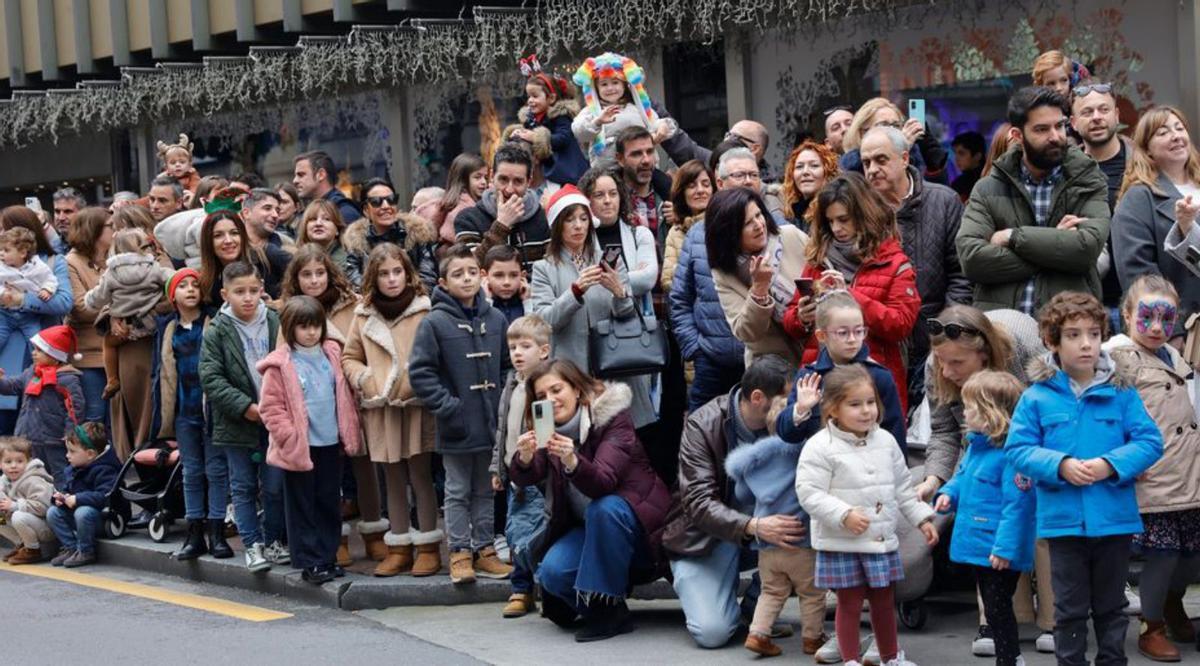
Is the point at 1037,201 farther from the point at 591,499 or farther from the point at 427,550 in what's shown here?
the point at 427,550

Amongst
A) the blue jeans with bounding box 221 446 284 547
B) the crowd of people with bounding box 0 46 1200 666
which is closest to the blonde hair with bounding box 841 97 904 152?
the crowd of people with bounding box 0 46 1200 666

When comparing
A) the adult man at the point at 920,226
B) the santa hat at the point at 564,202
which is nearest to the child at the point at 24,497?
the santa hat at the point at 564,202

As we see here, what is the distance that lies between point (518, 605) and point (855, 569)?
7.55 feet

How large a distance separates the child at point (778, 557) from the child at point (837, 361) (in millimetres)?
165

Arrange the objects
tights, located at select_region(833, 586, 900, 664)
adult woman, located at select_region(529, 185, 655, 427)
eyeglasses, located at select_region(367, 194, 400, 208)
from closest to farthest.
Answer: tights, located at select_region(833, 586, 900, 664)
adult woman, located at select_region(529, 185, 655, 427)
eyeglasses, located at select_region(367, 194, 400, 208)

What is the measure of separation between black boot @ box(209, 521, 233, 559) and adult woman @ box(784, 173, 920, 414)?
4.01 meters

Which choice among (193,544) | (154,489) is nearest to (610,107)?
(193,544)

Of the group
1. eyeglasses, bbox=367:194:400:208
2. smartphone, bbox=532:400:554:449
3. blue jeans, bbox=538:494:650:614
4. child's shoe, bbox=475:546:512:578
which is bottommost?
child's shoe, bbox=475:546:512:578

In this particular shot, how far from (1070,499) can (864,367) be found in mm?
1198

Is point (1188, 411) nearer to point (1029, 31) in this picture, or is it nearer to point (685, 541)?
point (685, 541)

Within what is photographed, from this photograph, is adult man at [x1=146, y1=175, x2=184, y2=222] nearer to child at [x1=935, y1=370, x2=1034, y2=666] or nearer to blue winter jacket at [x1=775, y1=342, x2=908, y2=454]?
blue winter jacket at [x1=775, y1=342, x2=908, y2=454]

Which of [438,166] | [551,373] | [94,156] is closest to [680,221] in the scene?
[551,373]

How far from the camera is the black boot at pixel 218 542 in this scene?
10672 mm

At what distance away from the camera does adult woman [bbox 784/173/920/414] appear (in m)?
A: 8.32
